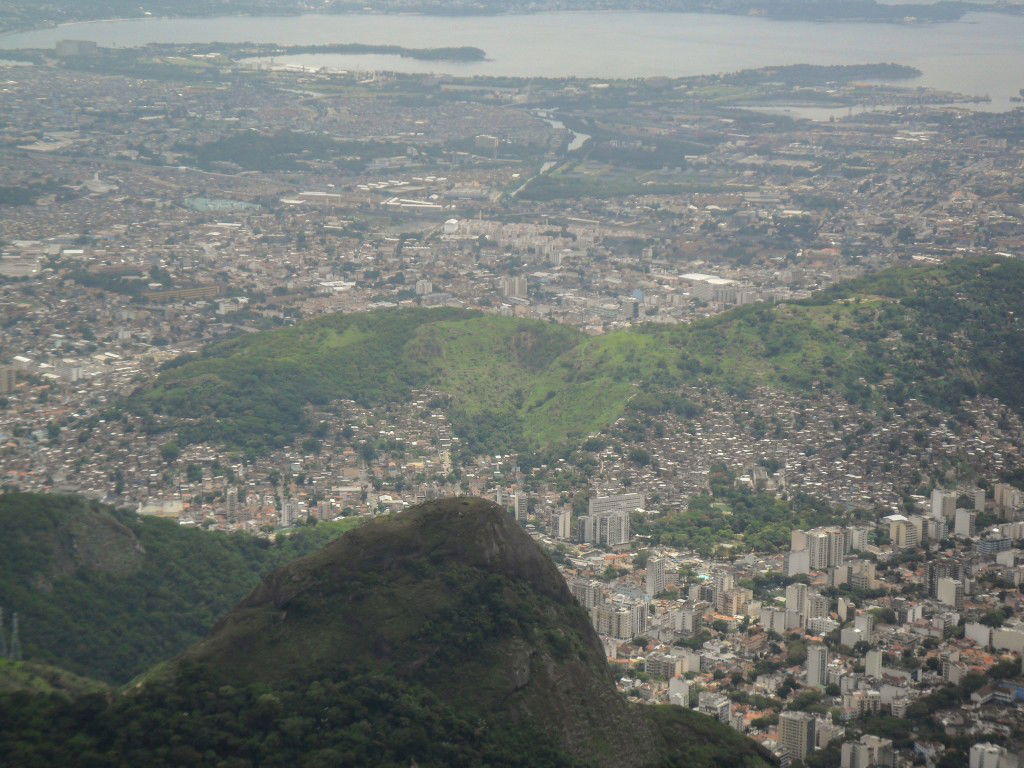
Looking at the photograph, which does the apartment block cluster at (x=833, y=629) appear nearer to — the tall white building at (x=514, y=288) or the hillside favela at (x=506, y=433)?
the hillside favela at (x=506, y=433)

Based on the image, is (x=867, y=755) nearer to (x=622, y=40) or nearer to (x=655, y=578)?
(x=655, y=578)

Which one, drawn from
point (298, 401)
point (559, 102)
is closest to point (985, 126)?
point (559, 102)

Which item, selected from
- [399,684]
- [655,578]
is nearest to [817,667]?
[655,578]

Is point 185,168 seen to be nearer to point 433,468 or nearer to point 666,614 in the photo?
point 433,468

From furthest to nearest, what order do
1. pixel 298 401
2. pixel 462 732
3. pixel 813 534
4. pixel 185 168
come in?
1. pixel 185 168
2. pixel 298 401
3. pixel 813 534
4. pixel 462 732

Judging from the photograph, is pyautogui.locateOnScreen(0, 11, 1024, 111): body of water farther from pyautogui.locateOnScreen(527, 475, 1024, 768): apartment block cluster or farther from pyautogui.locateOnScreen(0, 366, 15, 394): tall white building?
pyautogui.locateOnScreen(527, 475, 1024, 768): apartment block cluster
